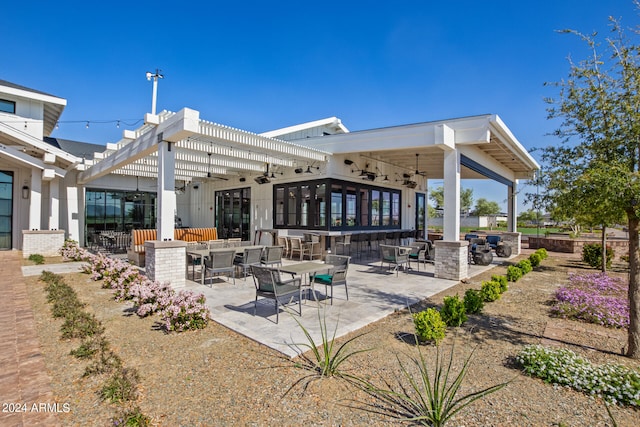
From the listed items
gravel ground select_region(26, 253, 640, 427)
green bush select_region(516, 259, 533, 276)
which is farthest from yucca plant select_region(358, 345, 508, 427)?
green bush select_region(516, 259, 533, 276)

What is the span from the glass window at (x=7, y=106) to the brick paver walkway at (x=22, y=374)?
11136 mm

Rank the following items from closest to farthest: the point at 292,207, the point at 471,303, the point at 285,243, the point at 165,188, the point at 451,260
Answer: the point at 471,303, the point at 165,188, the point at 451,260, the point at 285,243, the point at 292,207

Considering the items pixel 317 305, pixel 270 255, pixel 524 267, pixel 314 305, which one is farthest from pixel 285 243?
pixel 524 267

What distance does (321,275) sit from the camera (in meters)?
5.77

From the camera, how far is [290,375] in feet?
9.88

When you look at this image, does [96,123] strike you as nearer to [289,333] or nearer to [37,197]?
[37,197]

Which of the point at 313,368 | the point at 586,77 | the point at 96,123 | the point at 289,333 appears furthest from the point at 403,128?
the point at 96,123

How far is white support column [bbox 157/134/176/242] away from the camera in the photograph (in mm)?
6512

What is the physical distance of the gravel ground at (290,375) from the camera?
241cm

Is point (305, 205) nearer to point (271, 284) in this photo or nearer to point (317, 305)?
point (317, 305)

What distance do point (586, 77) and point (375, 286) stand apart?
196 inches

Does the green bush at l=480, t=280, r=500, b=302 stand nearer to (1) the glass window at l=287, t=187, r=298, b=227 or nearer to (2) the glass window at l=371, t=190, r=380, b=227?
(2) the glass window at l=371, t=190, r=380, b=227

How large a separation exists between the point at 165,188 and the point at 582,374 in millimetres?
7070

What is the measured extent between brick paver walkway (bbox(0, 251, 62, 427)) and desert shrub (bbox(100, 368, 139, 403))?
0.33 m
